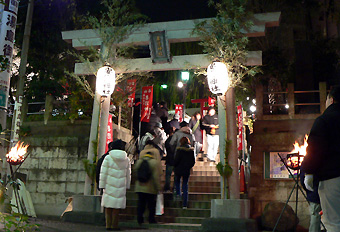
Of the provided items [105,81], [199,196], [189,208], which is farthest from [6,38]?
[199,196]

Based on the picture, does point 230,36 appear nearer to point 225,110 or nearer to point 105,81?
point 225,110

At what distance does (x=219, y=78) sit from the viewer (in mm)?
10852

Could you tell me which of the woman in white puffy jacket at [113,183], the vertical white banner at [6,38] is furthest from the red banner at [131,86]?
the vertical white banner at [6,38]

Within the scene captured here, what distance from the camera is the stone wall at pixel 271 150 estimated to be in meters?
12.8

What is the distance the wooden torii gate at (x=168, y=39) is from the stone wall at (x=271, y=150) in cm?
309

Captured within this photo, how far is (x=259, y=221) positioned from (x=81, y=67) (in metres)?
7.88

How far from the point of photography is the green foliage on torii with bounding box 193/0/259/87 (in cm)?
1109

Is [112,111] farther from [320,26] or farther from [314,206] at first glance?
[320,26]

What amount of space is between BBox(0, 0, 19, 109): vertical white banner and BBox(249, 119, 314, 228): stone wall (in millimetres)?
9756

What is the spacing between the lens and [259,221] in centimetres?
1239

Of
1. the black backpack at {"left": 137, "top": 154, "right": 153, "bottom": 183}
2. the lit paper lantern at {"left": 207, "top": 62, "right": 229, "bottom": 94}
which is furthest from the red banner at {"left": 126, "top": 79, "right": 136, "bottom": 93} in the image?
the black backpack at {"left": 137, "top": 154, "right": 153, "bottom": 183}

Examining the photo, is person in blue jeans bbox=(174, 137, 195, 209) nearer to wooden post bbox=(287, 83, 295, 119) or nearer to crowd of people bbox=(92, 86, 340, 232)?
crowd of people bbox=(92, 86, 340, 232)

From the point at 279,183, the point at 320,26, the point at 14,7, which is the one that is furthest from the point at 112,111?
the point at 320,26

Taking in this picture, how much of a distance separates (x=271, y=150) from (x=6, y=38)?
10.0 m
